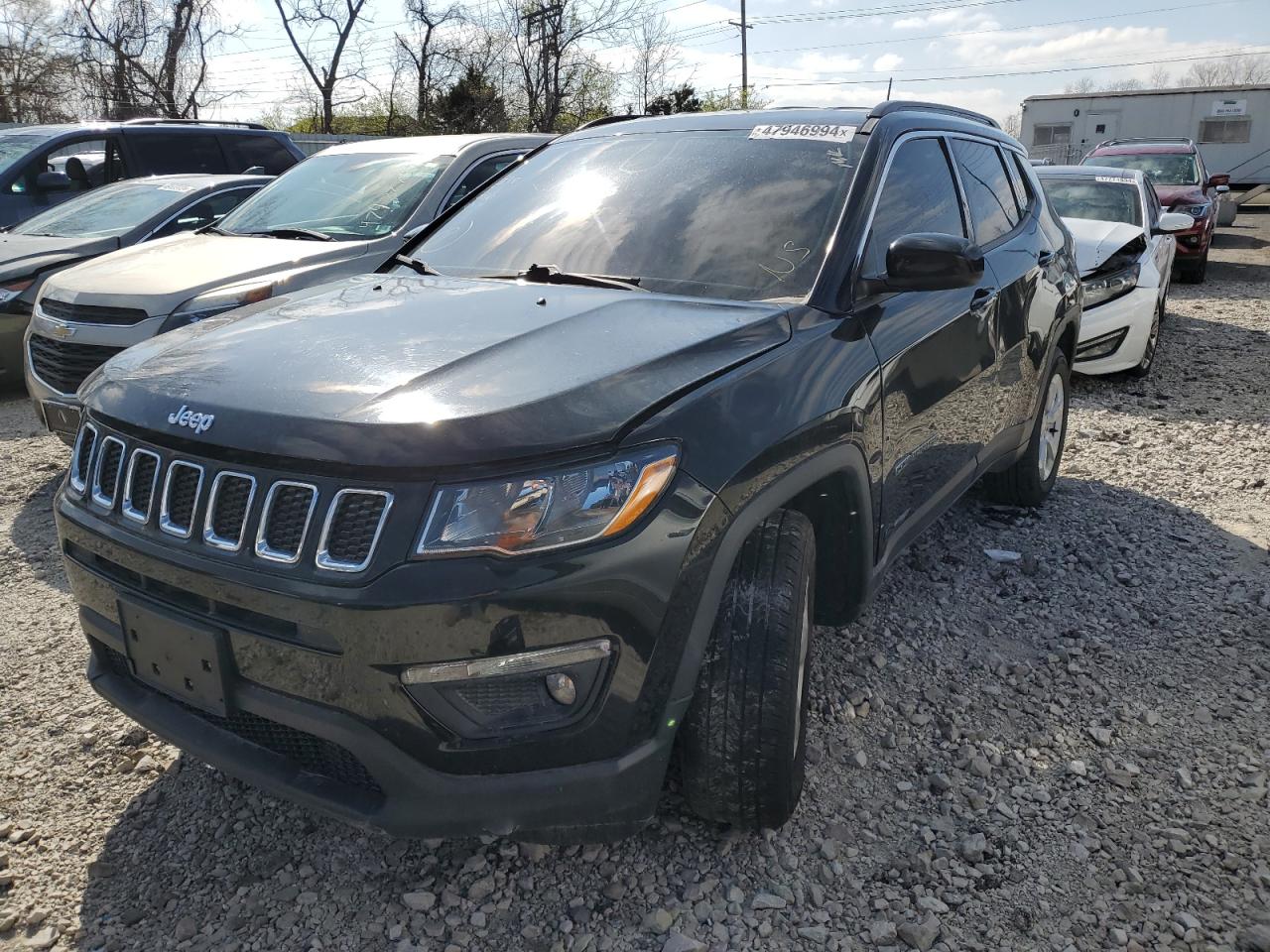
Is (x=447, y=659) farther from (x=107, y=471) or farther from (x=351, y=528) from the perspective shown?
(x=107, y=471)

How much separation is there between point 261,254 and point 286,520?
3.73 m

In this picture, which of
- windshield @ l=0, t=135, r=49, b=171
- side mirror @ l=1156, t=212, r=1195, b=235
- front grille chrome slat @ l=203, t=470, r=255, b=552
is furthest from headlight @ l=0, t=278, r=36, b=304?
side mirror @ l=1156, t=212, r=1195, b=235

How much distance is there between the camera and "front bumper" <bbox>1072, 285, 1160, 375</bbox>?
6895 millimetres

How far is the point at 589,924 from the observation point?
7.09 feet

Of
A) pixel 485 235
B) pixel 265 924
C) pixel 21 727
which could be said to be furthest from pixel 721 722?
pixel 21 727

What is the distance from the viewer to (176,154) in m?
9.03

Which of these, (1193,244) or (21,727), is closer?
(21,727)

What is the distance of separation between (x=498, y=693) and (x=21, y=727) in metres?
1.90

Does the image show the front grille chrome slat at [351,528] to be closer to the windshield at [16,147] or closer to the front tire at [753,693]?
the front tire at [753,693]

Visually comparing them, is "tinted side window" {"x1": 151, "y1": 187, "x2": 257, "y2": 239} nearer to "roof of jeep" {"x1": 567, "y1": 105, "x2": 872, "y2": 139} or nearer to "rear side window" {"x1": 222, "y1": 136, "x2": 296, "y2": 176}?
"rear side window" {"x1": 222, "y1": 136, "x2": 296, "y2": 176}

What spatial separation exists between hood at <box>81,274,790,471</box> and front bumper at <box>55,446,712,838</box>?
225mm

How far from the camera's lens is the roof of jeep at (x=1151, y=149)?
1491 centimetres

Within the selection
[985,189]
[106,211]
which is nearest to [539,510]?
[985,189]

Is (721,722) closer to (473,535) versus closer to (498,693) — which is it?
(498,693)
